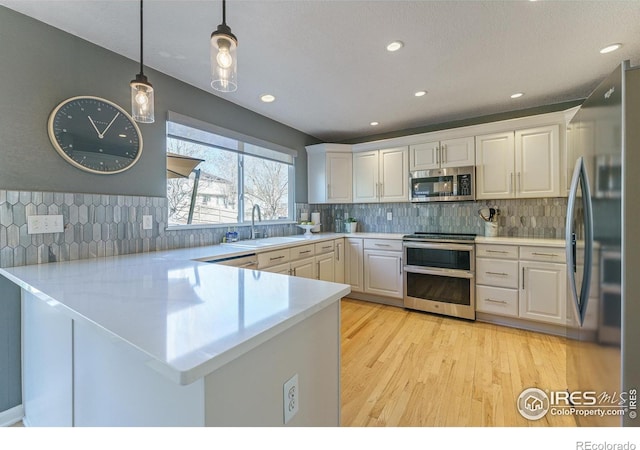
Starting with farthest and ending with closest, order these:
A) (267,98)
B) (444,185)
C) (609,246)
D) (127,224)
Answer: (444,185), (267,98), (127,224), (609,246)

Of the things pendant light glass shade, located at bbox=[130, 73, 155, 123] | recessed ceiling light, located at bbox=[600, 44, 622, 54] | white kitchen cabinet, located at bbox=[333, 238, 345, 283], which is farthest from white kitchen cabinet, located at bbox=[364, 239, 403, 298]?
pendant light glass shade, located at bbox=[130, 73, 155, 123]

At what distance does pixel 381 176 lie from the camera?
395 cm

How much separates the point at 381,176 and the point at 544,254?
6.76 feet

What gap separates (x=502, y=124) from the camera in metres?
3.13

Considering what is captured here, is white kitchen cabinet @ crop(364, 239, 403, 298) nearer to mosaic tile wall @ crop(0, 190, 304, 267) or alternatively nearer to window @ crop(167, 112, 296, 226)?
window @ crop(167, 112, 296, 226)

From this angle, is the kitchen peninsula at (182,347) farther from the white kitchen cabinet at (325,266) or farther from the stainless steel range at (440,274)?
the stainless steel range at (440,274)

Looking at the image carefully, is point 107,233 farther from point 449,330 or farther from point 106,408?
point 449,330

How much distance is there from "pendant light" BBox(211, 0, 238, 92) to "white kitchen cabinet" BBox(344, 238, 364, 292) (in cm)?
289

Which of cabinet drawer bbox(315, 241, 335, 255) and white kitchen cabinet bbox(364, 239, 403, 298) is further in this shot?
white kitchen cabinet bbox(364, 239, 403, 298)

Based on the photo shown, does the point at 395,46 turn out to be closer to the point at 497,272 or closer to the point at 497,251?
the point at 497,251

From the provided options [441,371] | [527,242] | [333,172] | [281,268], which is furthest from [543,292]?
[333,172]

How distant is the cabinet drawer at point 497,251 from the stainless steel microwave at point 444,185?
627 mm

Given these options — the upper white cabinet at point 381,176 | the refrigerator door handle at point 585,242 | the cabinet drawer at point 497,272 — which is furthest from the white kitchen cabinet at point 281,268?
the refrigerator door handle at point 585,242

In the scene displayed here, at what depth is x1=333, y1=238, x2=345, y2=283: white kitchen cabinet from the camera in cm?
376
